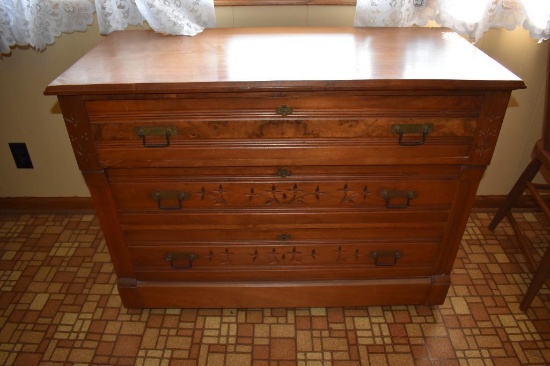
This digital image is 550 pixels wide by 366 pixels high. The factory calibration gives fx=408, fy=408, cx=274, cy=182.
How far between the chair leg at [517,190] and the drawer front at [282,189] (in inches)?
26.4

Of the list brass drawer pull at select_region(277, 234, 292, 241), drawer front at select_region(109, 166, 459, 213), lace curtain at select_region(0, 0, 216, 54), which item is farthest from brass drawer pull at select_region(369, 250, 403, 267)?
lace curtain at select_region(0, 0, 216, 54)

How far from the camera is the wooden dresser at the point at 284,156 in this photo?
1.12m

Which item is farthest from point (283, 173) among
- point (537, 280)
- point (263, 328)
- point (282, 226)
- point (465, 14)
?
point (537, 280)

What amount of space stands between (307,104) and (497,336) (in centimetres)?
113

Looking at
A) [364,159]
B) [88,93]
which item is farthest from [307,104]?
[88,93]

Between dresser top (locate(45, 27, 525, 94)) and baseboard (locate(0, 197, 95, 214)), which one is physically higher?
dresser top (locate(45, 27, 525, 94))

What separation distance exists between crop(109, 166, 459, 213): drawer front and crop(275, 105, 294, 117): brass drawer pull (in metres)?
0.19

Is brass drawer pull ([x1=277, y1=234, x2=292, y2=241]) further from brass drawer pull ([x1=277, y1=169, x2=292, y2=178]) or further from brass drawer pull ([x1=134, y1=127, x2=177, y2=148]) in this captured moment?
brass drawer pull ([x1=134, y1=127, x2=177, y2=148])

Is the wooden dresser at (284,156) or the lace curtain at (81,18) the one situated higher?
the lace curtain at (81,18)

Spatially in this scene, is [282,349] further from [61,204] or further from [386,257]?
[61,204]

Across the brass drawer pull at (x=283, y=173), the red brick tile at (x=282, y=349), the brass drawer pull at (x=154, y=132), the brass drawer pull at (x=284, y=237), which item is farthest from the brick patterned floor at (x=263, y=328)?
the brass drawer pull at (x=154, y=132)

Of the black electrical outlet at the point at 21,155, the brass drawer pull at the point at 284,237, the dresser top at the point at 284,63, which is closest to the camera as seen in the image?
the dresser top at the point at 284,63

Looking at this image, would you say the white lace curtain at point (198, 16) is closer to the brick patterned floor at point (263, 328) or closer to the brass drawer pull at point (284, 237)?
the brass drawer pull at point (284, 237)

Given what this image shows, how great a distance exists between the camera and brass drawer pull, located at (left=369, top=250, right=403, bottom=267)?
1432 millimetres
